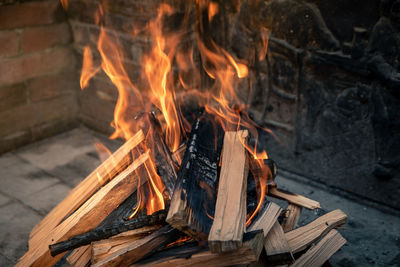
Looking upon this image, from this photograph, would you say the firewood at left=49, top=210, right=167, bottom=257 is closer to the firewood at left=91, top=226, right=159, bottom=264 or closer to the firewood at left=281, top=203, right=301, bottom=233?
the firewood at left=91, top=226, right=159, bottom=264

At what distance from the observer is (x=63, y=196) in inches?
119

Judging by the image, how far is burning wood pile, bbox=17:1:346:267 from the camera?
1.63 metres

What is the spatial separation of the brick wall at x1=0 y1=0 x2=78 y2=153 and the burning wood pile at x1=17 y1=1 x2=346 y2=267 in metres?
1.62

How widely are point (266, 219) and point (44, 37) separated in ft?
9.63

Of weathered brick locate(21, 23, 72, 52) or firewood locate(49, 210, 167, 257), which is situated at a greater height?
weathered brick locate(21, 23, 72, 52)

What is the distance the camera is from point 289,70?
2973 millimetres

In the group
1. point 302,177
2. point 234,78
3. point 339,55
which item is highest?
point 339,55

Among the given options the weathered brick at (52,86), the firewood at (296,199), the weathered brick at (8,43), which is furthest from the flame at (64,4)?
the firewood at (296,199)

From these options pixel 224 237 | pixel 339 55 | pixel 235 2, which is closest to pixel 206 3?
pixel 235 2

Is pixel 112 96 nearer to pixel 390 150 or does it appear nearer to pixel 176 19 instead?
pixel 176 19

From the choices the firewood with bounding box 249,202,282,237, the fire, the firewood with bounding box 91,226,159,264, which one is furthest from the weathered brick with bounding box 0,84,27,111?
the firewood with bounding box 249,202,282,237

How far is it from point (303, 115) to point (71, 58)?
2.46 meters

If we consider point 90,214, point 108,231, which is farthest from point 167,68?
point 108,231

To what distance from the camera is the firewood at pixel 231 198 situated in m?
1.52
